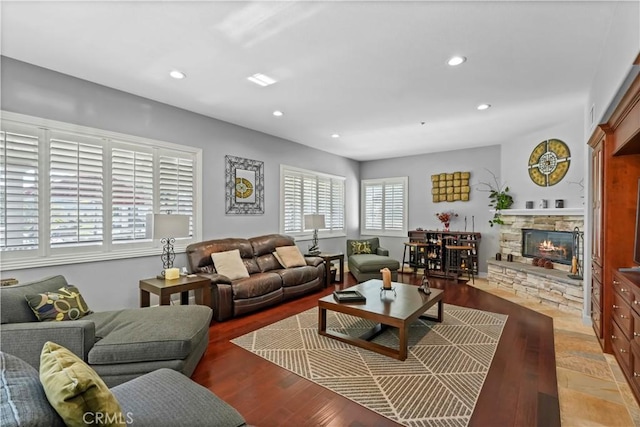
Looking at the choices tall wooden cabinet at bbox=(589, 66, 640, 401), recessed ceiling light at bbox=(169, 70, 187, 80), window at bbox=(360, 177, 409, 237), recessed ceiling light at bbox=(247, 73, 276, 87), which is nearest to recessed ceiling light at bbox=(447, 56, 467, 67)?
tall wooden cabinet at bbox=(589, 66, 640, 401)

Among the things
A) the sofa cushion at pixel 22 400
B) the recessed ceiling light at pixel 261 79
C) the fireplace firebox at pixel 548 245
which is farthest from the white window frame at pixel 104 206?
the fireplace firebox at pixel 548 245

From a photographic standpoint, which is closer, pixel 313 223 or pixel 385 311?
pixel 385 311

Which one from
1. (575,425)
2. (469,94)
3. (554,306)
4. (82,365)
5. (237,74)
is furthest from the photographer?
(554,306)

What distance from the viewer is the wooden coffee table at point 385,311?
2818 mm

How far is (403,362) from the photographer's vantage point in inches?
109

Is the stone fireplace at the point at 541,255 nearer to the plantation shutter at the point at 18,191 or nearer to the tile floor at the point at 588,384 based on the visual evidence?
the tile floor at the point at 588,384

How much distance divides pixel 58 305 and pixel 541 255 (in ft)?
21.3

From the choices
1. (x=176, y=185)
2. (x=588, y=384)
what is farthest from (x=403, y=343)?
(x=176, y=185)

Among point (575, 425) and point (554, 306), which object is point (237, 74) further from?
point (554, 306)

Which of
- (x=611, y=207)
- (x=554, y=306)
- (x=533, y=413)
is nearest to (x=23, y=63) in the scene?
(x=533, y=413)

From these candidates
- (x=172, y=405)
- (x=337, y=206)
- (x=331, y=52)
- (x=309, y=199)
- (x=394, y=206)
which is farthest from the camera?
(x=394, y=206)

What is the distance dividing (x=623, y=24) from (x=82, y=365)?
3.57 m

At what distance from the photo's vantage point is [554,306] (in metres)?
4.34

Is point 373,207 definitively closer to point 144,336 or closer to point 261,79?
point 261,79
